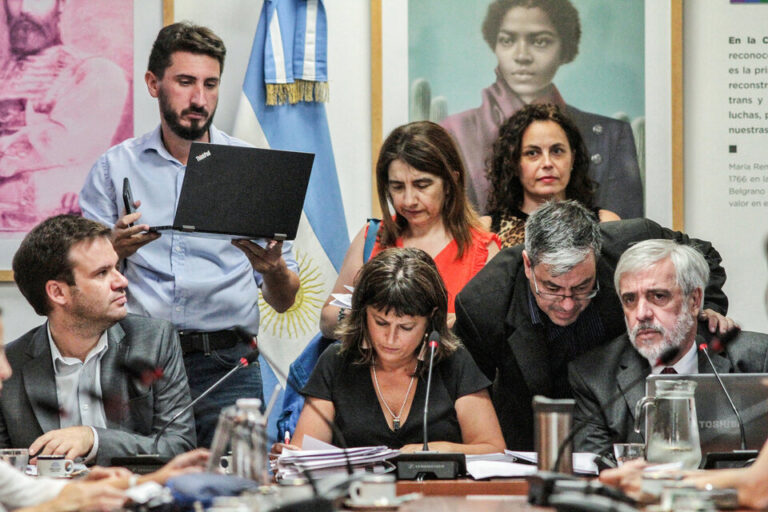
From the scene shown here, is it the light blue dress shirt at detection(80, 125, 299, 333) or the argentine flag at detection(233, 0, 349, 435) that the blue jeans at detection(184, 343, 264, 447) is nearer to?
the light blue dress shirt at detection(80, 125, 299, 333)

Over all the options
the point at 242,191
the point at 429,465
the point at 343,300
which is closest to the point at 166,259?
the point at 242,191

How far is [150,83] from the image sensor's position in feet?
13.4

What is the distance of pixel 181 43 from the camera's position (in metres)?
4.01

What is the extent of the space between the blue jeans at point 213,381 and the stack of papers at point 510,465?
1174 mm

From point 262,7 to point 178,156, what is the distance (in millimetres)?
942

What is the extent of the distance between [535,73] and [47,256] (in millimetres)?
2351

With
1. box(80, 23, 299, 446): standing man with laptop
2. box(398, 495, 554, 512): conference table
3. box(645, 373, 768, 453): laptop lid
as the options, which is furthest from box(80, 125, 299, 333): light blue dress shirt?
box(645, 373, 768, 453): laptop lid

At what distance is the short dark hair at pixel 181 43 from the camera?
158 inches

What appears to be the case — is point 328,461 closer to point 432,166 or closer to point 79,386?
point 79,386

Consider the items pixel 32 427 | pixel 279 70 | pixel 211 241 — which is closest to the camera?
pixel 32 427

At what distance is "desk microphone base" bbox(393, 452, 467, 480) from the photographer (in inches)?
106

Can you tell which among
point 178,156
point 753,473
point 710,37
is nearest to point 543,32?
point 710,37

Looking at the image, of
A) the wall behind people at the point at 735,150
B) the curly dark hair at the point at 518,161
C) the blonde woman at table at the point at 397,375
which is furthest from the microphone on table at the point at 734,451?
the wall behind people at the point at 735,150

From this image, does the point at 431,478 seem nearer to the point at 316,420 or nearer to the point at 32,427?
the point at 316,420
